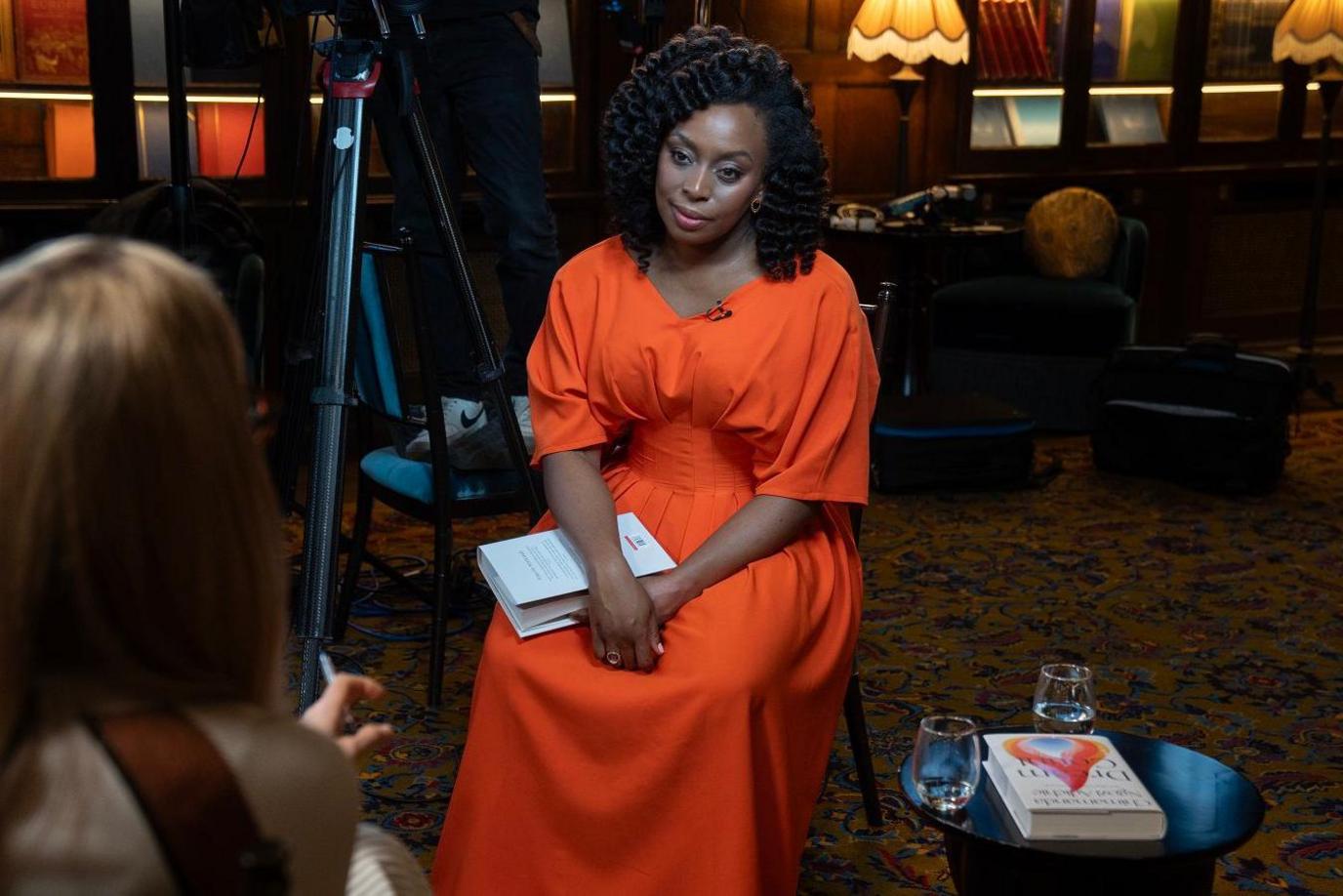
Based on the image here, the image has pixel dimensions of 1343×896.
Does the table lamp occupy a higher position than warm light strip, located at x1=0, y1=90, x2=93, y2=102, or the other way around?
the table lamp

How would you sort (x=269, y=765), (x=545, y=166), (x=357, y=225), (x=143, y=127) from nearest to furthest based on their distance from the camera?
(x=269, y=765) → (x=357, y=225) → (x=143, y=127) → (x=545, y=166)

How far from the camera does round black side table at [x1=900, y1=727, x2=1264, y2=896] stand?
6.18 feet

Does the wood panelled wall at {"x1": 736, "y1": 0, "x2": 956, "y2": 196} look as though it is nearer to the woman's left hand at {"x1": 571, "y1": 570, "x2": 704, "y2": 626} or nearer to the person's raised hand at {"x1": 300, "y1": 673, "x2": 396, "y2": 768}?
the woman's left hand at {"x1": 571, "y1": 570, "x2": 704, "y2": 626}

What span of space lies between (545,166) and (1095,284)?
1959 mm

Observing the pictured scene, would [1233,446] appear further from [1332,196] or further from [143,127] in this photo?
[143,127]

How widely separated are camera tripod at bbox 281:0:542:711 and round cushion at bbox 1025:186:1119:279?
11.5ft

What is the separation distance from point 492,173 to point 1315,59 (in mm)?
3627

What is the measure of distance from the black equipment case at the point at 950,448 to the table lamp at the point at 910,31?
1289 mm

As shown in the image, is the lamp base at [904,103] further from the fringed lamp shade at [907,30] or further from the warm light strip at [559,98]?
the warm light strip at [559,98]

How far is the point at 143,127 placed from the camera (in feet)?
15.8

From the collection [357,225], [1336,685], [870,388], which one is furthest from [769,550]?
[1336,685]

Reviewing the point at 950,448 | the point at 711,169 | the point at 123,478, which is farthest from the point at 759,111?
the point at 950,448

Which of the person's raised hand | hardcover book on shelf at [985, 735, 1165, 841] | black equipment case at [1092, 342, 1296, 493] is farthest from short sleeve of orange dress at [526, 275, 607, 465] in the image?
black equipment case at [1092, 342, 1296, 493]

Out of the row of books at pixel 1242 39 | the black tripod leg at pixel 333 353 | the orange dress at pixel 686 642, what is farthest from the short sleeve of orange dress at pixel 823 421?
the row of books at pixel 1242 39
